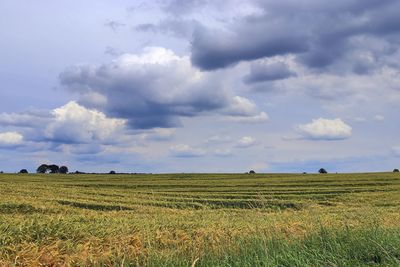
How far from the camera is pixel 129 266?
949cm

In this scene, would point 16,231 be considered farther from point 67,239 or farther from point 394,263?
point 394,263

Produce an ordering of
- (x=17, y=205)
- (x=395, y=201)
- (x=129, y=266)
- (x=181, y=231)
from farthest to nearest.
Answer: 1. (x=395, y=201)
2. (x=17, y=205)
3. (x=181, y=231)
4. (x=129, y=266)

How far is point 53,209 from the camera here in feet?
79.9

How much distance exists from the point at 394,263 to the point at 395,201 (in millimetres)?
29567

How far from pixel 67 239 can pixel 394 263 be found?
7.47 meters

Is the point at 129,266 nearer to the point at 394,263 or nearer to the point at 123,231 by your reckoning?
the point at 123,231

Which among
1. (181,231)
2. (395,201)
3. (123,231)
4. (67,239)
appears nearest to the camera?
(67,239)

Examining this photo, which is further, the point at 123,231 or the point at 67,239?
the point at 123,231

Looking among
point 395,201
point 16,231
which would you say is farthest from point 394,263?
point 395,201

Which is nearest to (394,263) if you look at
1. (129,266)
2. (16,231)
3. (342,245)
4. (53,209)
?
(342,245)

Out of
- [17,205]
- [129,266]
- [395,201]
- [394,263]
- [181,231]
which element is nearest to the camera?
[394,263]

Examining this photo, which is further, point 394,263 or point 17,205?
point 17,205

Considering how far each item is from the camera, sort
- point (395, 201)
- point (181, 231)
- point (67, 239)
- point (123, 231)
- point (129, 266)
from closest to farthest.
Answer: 1. point (129, 266)
2. point (67, 239)
3. point (123, 231)
4. point (181, 231)
5. point (395, 201)

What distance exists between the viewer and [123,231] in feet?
43.2
